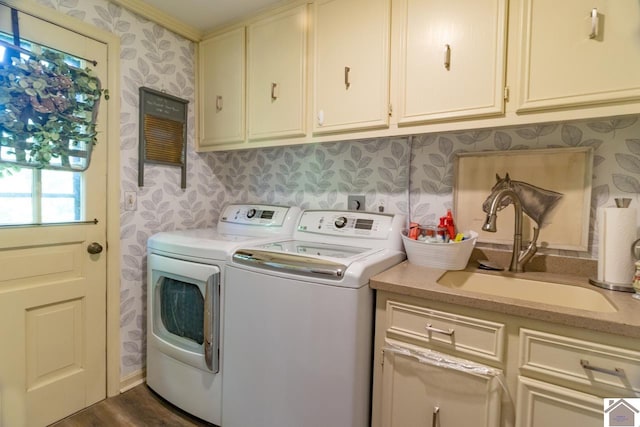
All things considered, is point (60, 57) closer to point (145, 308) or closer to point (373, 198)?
point (145, 308)

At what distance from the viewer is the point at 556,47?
1135 mm

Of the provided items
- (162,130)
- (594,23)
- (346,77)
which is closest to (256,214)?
(162,130)

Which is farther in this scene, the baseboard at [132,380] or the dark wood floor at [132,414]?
the baseboard at [132,380]

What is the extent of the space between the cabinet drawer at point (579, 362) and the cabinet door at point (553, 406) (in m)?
0.03

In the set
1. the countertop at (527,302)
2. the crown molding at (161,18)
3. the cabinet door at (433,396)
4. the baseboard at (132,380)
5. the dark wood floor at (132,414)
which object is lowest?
the dark wood floor at (132,414)

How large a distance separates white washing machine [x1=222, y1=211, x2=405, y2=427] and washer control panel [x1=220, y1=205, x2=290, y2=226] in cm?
39

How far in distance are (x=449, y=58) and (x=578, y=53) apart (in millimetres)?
432

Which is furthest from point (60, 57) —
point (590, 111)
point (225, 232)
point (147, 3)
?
point (590, 111)

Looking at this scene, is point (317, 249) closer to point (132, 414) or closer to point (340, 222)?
point (340, 222)

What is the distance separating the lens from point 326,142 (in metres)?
1.73

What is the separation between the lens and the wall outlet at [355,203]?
1934mm

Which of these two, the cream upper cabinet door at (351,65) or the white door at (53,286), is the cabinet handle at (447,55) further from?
the white door at (53,286)

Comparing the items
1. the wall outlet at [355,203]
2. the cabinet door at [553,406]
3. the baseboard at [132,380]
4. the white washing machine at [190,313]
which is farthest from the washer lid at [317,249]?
the baseboard at [132,380]

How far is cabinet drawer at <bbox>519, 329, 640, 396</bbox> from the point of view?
0.87m
